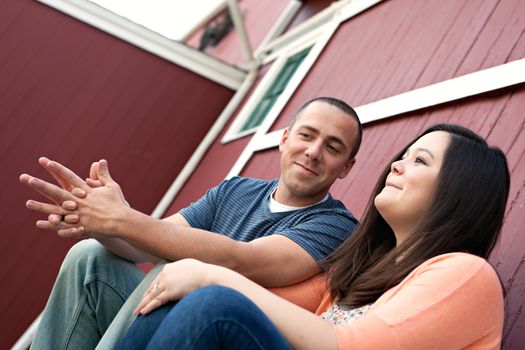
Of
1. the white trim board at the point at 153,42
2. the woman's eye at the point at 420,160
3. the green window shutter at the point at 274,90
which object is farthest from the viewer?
the white trim board at the point at 153,42

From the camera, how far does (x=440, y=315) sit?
3.98 feet

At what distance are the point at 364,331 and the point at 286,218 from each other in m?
0.91

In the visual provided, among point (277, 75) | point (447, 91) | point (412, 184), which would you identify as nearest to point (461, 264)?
point (412, 184)

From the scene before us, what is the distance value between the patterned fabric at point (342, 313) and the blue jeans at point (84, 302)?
0.60m

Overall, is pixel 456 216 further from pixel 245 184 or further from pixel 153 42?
pixel 153 42

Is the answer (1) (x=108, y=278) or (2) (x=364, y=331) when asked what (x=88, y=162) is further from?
(2) (x=364, y=331)

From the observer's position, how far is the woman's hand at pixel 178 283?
1.35 meters

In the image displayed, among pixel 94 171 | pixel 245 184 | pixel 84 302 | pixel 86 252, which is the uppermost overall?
pixel 245 184

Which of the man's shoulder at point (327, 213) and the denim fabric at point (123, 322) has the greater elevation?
the man's shoulder at point (327, 213)

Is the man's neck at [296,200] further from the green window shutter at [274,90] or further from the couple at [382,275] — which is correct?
the green window shutter at [274,90]

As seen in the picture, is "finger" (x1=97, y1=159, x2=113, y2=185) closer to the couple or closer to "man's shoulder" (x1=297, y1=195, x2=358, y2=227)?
the couple

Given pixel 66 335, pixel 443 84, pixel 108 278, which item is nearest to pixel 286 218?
pixel 108 278

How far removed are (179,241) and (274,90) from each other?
4.22 metres

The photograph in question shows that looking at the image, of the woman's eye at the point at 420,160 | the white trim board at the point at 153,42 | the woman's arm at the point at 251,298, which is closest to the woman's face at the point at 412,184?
the woman's eye at the point at 420,160
